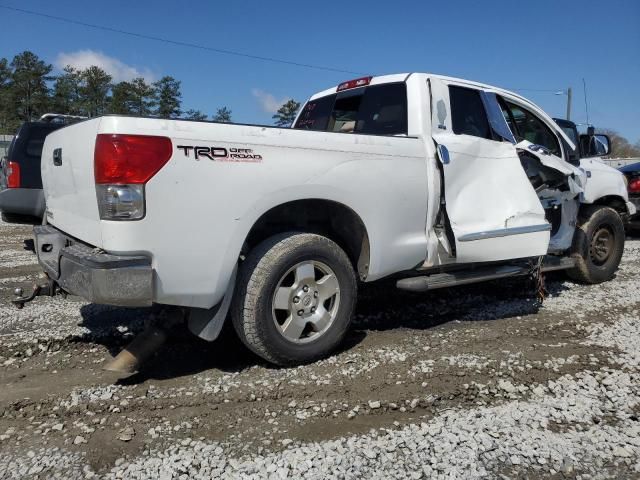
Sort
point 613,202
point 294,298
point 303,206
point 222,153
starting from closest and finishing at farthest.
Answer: point 222,153 < point 294,298 < point 303,206 < point 613,202

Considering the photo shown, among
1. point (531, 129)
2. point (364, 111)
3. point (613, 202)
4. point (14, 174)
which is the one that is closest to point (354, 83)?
point (364, 111)

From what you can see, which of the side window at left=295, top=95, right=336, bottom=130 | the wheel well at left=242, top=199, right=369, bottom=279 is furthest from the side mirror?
the wheel well at left=242, top=199, right=369, bottom=279

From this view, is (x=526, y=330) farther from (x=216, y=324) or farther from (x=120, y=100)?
(x=120, y=100)

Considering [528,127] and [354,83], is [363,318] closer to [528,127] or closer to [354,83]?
[354,83]

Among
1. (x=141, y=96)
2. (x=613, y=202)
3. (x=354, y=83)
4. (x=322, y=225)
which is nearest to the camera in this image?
(x=322, y=225)

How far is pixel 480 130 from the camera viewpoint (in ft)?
15.4

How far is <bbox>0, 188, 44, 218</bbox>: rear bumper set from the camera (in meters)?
5.68

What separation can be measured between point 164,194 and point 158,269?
0.43 metres

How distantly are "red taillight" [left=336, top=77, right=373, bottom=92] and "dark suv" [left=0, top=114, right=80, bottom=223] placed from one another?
307cm

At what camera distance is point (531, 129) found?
218 inches

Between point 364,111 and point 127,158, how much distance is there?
2.54m

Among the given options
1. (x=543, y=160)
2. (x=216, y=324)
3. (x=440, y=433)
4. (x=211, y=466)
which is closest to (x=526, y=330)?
(x=543, y=160)

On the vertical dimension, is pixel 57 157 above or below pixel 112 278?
above

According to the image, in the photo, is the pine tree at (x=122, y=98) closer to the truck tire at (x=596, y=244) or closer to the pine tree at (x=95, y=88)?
the pine tree at (x=95, y=88)
